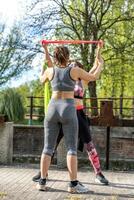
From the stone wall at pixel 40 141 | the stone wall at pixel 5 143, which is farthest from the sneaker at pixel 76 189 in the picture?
the stone wall at pixel 40 141

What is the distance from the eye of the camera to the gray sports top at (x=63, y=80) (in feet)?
23.1

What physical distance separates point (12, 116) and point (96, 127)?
54.1 ft

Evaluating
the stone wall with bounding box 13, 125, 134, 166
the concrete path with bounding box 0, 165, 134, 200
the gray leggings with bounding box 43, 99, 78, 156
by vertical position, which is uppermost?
the gray leggings with bounding box 43, 99, 78, 156

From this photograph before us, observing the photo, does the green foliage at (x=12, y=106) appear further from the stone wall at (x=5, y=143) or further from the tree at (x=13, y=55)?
the stone wall at (x=5, y=143)

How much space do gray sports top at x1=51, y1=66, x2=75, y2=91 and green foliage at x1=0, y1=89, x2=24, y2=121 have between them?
19.8 metres

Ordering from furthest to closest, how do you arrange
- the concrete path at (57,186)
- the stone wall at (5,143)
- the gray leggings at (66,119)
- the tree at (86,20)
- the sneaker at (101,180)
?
the tree at (86,20), the stone wall at (5,143), the sneaker at (101,180), the gray leggings at (66,119), the concrete path at (57,186)

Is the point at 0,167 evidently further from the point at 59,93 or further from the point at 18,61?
the point at 18,61

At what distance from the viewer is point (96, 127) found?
439 inches

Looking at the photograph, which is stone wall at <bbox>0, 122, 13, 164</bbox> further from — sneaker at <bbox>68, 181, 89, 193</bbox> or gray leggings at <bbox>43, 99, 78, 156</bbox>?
sneaker at <bbox>68, 181, 89, 193</bbox>

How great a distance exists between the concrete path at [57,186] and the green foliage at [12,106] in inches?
687

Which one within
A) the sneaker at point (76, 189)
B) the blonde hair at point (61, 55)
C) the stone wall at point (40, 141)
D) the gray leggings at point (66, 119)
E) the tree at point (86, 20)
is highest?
the tree at point (86, 20)

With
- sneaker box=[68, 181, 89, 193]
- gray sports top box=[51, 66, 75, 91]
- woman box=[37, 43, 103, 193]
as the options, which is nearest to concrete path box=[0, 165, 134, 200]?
sneaker box=[68, 181, 89, 193]

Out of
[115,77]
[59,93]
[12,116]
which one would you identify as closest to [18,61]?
[12,116]

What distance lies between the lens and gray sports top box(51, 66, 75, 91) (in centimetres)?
703
